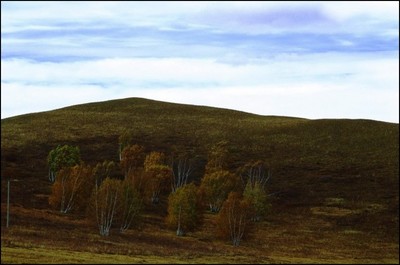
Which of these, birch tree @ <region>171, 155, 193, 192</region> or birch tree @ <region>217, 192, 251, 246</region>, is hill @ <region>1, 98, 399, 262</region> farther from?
birch tree @ <region>217, 192, 251, 246</region>

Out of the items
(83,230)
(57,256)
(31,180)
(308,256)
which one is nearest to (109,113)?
(31,180)

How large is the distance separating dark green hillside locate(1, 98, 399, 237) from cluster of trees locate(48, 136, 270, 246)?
4.07 metres

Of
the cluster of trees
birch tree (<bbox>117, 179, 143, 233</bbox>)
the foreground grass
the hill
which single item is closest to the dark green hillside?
the hill

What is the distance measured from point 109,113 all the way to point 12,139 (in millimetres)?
46607

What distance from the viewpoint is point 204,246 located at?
272 feet

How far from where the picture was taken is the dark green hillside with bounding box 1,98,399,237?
123m

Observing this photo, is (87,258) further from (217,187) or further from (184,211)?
(217,187)

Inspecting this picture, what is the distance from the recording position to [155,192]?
A: 122750mm

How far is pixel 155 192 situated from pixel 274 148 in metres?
47.4

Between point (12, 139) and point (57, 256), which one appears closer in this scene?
point (57, 256)

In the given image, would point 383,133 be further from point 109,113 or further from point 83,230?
point 83,230

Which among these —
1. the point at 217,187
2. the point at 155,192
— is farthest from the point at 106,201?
the point at 217,187

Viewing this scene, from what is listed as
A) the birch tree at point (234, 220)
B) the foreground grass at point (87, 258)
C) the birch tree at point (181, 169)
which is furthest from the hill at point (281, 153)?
the foreground grass at point (87, 258)

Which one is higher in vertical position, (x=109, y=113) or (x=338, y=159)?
(x=109, y=113)
